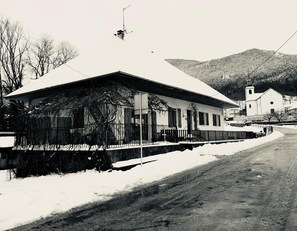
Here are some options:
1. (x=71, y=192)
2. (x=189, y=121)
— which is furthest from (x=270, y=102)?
(x=71, y=192)

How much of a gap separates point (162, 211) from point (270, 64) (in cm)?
13708

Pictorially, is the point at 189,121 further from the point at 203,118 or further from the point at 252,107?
the point at 252,107

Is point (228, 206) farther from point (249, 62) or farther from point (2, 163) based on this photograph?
point (249, 62)

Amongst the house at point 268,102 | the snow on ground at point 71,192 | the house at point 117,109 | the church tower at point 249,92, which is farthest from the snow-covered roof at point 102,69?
the church tower at point 249,92

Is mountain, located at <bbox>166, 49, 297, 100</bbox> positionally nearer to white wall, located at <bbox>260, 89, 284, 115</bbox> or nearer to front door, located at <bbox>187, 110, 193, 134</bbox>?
white wall, located at <bbox>260, 89, 284, 115</bbox>

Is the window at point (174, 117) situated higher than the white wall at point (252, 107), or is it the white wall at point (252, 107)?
the white wall at point (252, 107)

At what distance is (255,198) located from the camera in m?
6.62

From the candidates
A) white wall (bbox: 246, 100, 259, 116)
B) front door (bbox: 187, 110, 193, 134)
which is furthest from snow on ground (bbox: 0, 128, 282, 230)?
white wall (bbox: 246, 100, 259, 116)

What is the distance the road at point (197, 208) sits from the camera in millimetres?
4992

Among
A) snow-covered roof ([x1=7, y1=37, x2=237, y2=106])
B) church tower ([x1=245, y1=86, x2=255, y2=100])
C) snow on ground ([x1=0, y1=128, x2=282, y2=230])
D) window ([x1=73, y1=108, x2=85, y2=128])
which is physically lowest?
snow on ground ([x1=0, y1=128, x2=282, y2=230])

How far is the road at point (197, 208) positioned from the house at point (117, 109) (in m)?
5.28

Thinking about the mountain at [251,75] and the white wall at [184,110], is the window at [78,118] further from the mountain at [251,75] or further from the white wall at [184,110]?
the mountain at [251,75]

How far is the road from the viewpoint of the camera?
16.4ft

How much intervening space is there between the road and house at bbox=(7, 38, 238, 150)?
5.28 m
